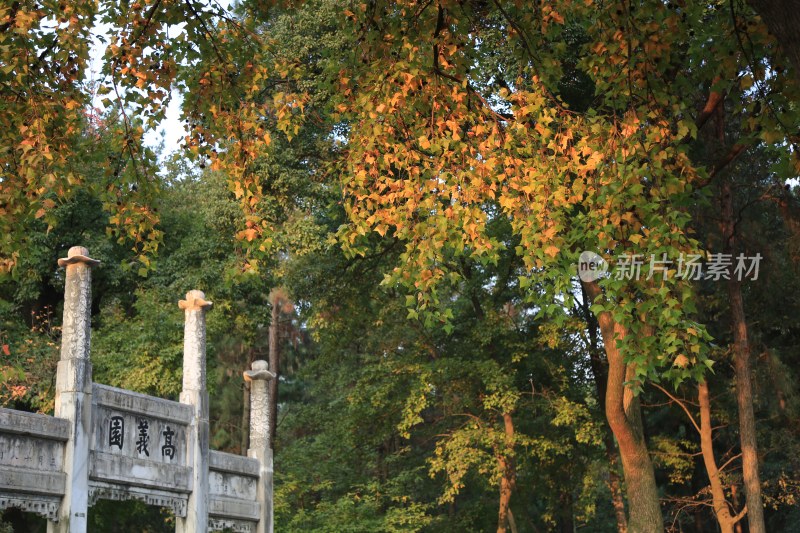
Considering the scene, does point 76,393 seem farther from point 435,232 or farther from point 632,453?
point 632,453

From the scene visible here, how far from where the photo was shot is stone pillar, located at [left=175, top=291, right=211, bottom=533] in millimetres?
13211

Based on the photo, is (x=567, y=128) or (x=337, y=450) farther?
(x=337, y=450)

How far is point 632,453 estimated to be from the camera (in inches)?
548

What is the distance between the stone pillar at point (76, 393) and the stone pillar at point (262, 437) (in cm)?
352

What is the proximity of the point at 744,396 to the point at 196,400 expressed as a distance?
30.5 feet

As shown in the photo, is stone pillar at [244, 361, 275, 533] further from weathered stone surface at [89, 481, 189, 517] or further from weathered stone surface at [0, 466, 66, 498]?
weathered stone surface at [0, 466, 66, 498]

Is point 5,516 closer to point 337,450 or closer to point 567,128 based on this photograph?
point 337,450

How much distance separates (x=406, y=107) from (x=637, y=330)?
2.50m

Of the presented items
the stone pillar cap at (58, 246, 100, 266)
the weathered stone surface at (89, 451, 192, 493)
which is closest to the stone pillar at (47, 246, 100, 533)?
the stone pillar cap at (58, 246, 100, 266)

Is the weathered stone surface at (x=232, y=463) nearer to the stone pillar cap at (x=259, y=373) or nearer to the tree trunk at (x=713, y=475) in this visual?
the stone pillar cap at (x=259, y=373)

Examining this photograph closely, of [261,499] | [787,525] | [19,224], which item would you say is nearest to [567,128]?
[19,224]

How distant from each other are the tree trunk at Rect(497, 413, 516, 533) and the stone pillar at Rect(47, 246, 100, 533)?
956 cm

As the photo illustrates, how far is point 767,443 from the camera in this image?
68.0 ft

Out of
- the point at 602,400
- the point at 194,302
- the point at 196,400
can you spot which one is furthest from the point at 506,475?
the point at 194,302
